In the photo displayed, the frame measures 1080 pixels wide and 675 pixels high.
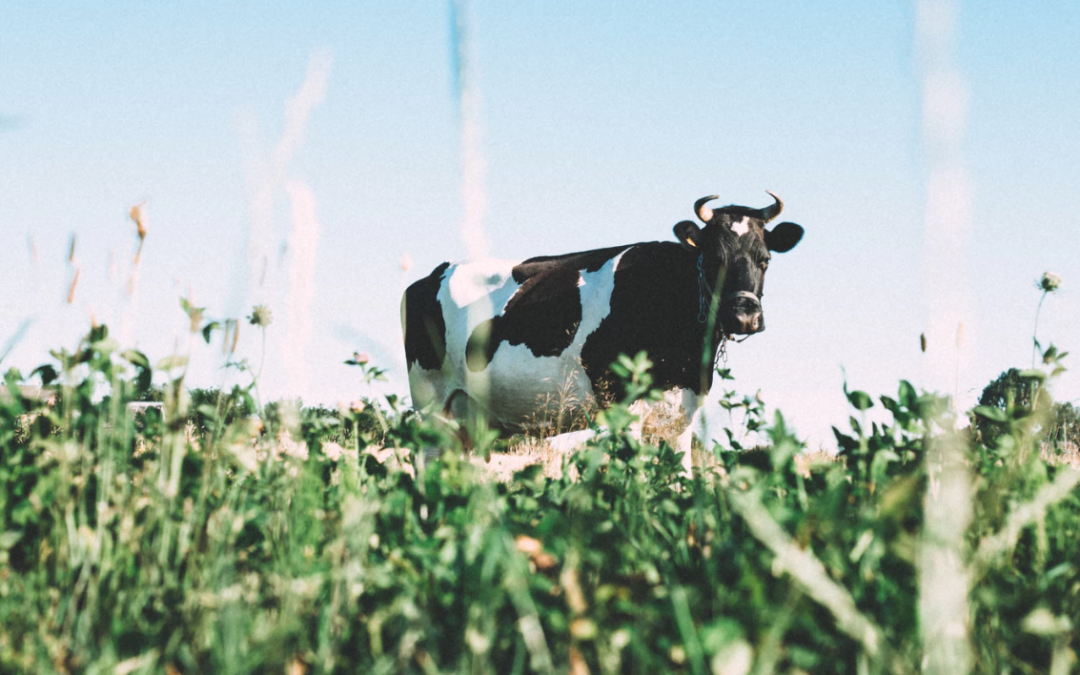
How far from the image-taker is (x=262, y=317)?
3.05 metres

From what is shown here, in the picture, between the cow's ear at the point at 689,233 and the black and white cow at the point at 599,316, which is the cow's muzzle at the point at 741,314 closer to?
the black and white cow at the point at 599,316

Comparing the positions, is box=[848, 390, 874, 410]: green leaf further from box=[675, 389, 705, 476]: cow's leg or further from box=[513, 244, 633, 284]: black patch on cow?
box=[513, 244, 633, 284]: black patch on cow

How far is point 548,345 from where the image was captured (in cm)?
699

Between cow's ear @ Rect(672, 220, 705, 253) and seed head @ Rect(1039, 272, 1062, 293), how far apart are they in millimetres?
3289

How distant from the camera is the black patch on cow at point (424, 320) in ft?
26.3

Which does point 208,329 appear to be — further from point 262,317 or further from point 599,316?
point 599,316

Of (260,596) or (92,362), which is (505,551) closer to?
(260,596)

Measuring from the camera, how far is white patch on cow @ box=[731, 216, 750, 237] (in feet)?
20.8

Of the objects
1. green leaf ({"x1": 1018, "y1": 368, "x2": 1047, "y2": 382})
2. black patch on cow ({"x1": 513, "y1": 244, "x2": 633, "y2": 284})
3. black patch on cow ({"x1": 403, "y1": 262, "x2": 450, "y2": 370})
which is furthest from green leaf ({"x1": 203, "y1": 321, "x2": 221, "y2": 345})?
black patch on cow ({"x1": 403, "y1": 262, "x2": 450, "y2": 370})

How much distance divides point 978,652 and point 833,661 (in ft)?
0.87

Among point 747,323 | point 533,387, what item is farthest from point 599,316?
point 747,323

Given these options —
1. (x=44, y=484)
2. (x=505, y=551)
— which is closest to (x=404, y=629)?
(x=505, y=551)

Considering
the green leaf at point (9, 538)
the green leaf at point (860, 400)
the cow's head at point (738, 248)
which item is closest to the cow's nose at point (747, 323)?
the cow's head at point (738, 248)

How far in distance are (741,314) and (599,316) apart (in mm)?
1331
